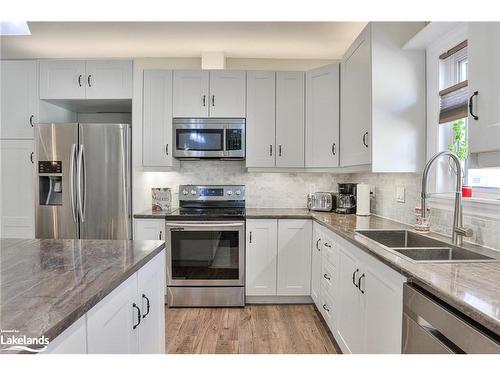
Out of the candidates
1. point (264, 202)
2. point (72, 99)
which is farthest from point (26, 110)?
point (264, 202)

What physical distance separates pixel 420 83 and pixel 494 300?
5.55 ft

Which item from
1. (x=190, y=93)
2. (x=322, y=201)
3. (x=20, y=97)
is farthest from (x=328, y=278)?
(x=20, y=97)

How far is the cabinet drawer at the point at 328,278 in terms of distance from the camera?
2197mm

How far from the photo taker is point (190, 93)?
3.07m

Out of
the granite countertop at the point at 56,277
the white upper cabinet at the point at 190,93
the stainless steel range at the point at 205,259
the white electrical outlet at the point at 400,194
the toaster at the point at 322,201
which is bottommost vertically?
the stainless steel range at the point at 205,259

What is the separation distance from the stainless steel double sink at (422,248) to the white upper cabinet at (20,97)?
124 inches

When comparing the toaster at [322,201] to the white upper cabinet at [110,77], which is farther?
the toaster at [322,201]

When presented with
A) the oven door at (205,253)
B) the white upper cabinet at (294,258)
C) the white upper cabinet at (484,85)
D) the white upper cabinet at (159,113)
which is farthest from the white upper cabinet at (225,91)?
the white upper cabinet at (484,85)

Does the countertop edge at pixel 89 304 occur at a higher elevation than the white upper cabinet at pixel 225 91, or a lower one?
lower

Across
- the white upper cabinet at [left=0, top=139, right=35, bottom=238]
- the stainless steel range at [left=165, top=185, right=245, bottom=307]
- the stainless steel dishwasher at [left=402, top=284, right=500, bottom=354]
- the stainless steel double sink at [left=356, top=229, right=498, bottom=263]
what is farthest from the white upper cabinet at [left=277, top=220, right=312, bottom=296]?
the white upper cabinet at [left=0, top=139, right=35, bottom=238]

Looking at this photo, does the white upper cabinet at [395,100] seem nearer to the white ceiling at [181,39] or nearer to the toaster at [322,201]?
the white ceiling at [181,39]

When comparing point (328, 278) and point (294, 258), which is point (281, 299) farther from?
point (328, 278)

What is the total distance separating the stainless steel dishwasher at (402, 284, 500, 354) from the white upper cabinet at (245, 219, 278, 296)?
1.74 metres

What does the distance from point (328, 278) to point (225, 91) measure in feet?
6.55
